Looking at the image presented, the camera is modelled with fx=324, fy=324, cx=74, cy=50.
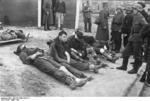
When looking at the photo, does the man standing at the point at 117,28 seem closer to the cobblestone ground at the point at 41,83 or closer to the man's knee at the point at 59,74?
the cobblestone ground at the point at 41,83

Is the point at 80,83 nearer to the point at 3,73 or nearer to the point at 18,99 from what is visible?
the point at 3,73

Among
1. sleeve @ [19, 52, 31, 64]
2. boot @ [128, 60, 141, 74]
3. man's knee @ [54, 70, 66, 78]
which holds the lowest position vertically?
boot @ [128, 60, 141, 74]

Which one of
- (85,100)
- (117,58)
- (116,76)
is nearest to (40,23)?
(117,58)

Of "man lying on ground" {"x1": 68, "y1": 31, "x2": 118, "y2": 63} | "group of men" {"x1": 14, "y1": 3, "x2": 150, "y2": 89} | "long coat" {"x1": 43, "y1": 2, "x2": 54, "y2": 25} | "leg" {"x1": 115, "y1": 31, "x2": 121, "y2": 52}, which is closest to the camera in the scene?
"group of men" {"x1": 14, "y1": 3, "x2": 150, "y2": 89}

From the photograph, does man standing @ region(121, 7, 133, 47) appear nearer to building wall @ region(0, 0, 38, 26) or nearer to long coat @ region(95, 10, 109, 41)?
long coat @ region(95, 10, 109, 41)

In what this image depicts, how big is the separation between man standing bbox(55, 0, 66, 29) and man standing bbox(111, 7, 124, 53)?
8.18 feet

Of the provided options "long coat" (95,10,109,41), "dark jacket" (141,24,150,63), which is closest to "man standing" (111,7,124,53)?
"long coat" (95,10,109,41)

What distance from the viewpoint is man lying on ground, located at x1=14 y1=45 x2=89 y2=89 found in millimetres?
5164

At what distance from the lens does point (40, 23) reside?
11180 mm

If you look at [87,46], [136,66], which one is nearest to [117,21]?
[87,46]

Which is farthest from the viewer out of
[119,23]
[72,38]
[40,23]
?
[40,23]

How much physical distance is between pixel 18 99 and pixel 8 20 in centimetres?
743

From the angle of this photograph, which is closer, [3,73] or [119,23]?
[3,73]

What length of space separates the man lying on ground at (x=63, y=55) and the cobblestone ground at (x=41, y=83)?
6.4 inches
